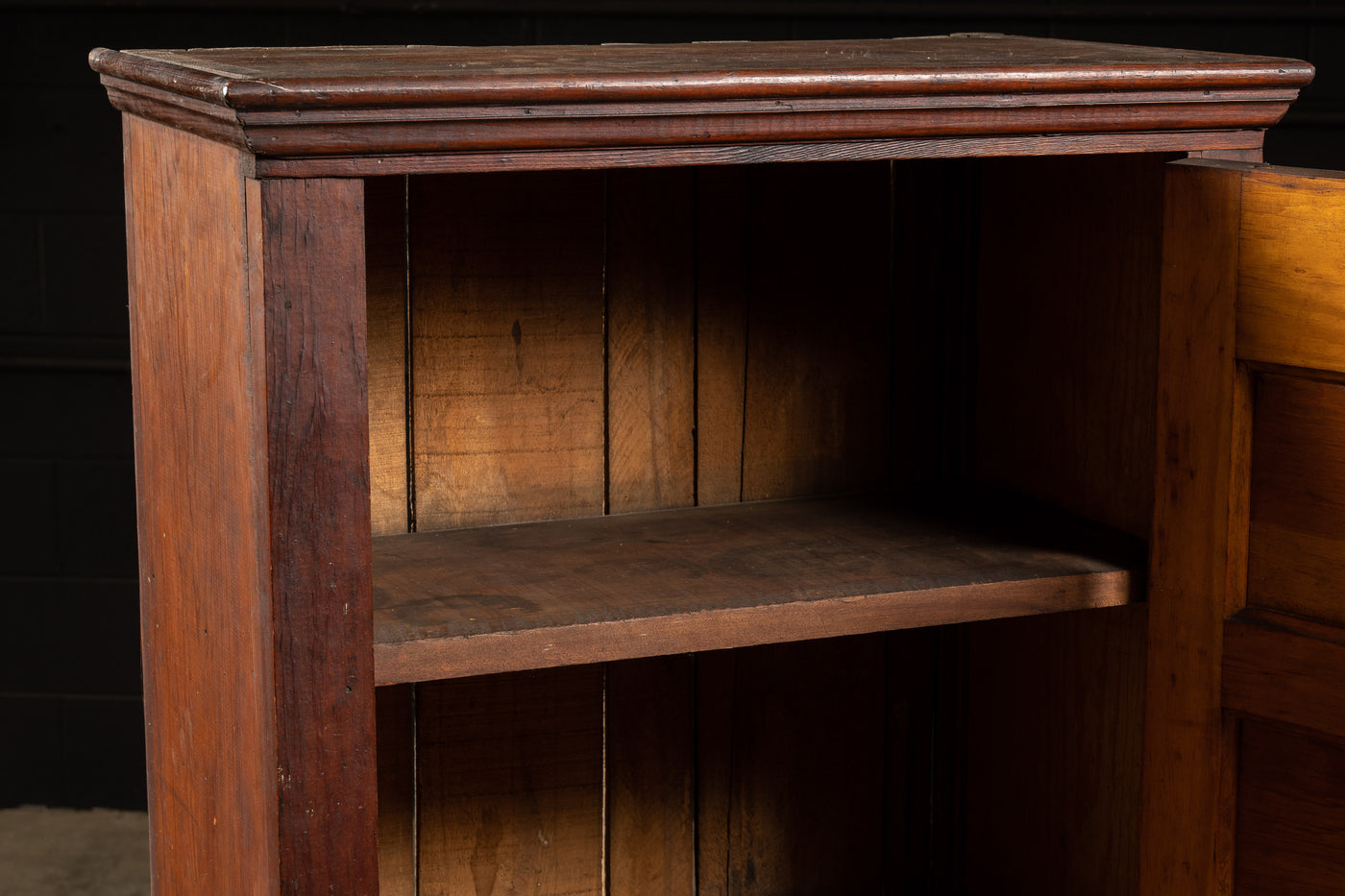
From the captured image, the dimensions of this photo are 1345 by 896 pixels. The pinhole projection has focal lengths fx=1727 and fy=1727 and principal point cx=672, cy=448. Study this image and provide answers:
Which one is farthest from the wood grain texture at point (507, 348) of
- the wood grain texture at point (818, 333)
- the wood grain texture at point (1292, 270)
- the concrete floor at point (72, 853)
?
the concrete floor at point (72, 853)

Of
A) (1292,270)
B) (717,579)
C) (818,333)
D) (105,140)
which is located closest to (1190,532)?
(1292,270)

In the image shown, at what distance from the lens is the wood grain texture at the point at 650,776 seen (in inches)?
62.5

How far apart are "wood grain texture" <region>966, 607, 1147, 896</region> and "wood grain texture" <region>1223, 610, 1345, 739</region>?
0.74 feet

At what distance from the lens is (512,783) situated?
61.4 inches

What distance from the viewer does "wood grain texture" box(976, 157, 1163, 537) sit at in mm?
1389

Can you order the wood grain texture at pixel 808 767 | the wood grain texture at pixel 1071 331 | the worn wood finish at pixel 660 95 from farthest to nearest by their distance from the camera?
1. the wood grain texture at pixel 808 767
2. the wood grain texture at pixel 1071 331
3. the worn wood finish at pixel 660 95

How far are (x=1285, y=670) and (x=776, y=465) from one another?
0.53 meters

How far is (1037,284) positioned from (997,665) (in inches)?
14.6

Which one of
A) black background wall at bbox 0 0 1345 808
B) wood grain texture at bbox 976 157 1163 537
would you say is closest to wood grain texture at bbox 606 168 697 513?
wood grain texture at bbox 976 157 1163 537

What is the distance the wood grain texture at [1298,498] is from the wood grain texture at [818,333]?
1.54 ft

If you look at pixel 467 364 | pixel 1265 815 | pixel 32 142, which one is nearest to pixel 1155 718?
pixel 1265 815

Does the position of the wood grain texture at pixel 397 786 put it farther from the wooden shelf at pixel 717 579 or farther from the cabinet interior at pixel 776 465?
the wooden shelf at pixel 717 579

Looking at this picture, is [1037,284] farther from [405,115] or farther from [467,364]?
[405,115]

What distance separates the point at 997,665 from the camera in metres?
1.64
